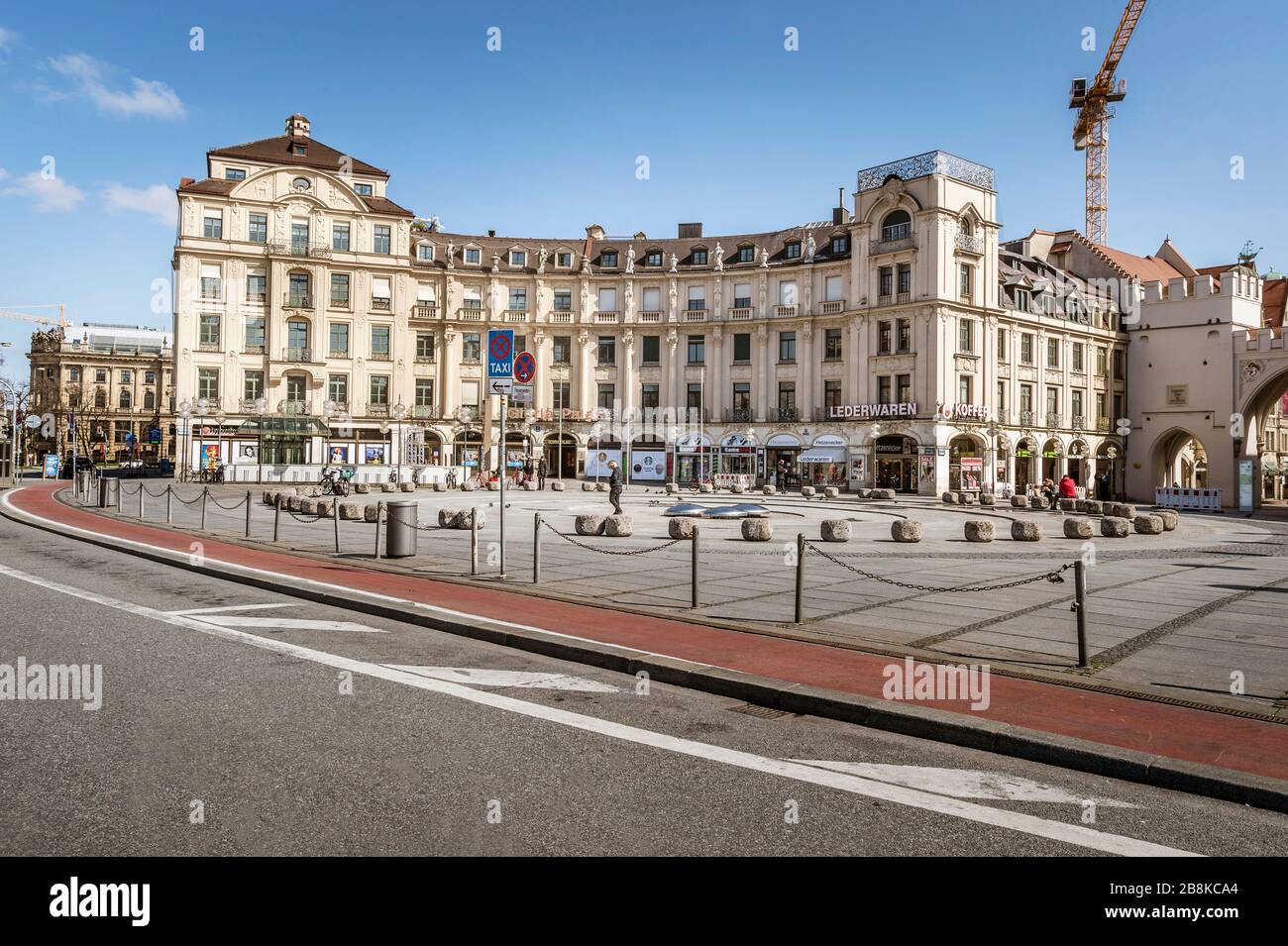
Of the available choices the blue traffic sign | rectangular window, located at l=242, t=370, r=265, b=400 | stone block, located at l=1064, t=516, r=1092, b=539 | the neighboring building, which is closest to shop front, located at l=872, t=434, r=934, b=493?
stone block, located at l=1064, t=516, r=1092, b=539

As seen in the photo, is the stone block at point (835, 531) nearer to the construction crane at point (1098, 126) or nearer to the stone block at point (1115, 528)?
the stone block at point (1115, 528)

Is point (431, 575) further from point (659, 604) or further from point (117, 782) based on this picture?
point (117, 782)

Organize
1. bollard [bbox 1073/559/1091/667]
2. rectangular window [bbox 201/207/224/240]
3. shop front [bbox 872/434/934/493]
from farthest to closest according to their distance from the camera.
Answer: rectangular window [bbox 201/207/224/240] < shop front [bbox 872/434/934/493] < bollard [bbox 1073/559/1091/667]

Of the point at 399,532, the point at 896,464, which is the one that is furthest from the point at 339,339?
the point at 399,532

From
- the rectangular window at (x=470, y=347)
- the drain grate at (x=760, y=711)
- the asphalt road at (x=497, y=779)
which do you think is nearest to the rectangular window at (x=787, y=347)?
the rectangular window at (x=470, y=347)

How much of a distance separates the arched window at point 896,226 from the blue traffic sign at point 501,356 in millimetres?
46633

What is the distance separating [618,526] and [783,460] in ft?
132

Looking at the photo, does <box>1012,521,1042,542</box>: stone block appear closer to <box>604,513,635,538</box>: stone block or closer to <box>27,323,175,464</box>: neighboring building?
<box>604,513,635,538</box>: stone block

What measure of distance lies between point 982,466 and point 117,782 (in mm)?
53940

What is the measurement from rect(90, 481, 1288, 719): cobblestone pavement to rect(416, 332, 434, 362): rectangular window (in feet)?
130

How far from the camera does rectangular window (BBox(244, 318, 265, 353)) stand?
5941cm

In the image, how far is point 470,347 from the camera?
6406 cm

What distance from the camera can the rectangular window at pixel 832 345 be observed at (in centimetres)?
5806
